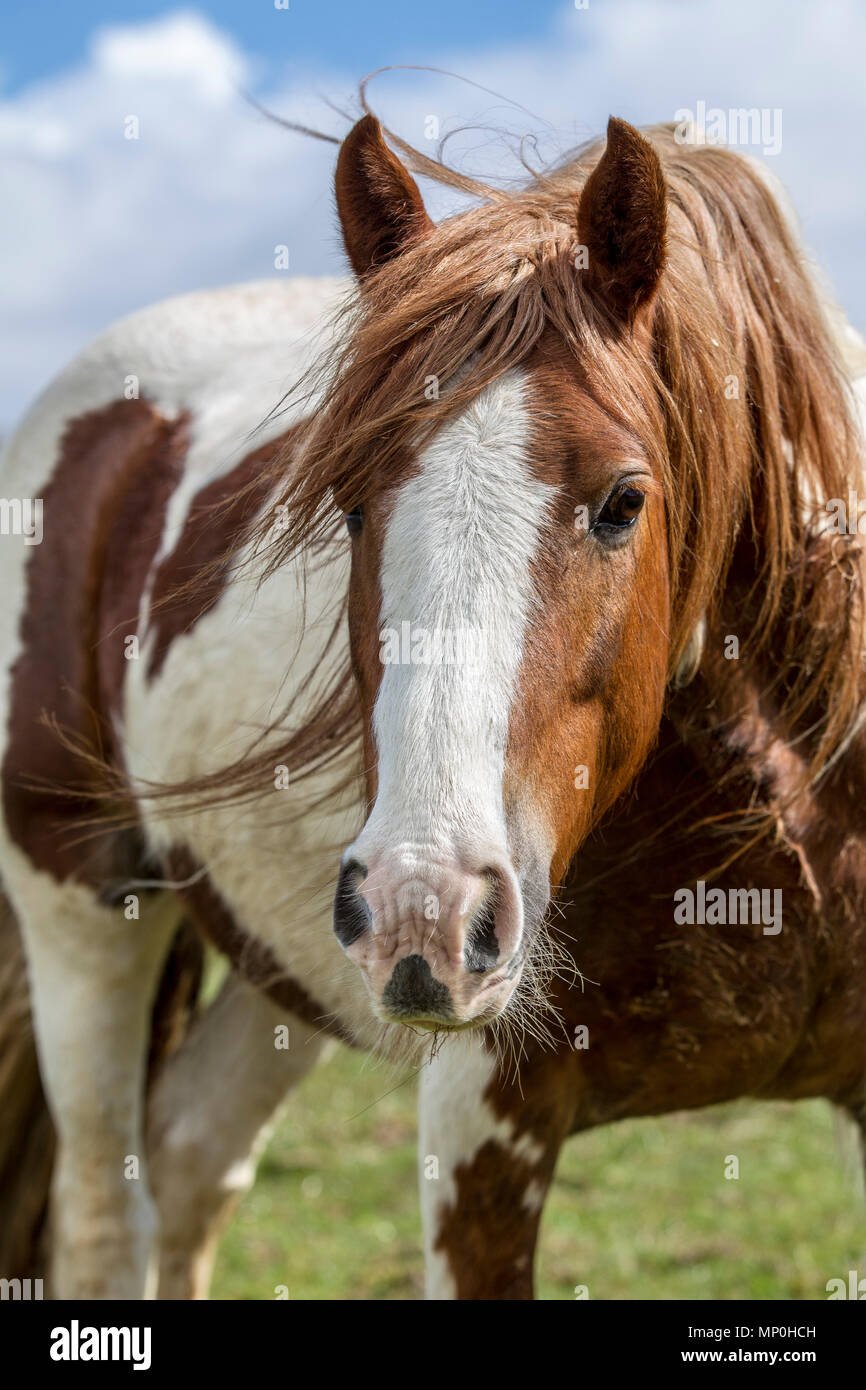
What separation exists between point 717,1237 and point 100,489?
2946 millimetres

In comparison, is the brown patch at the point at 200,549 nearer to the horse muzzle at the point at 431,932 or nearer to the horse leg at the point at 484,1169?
the horse leg at the point at 484,1169

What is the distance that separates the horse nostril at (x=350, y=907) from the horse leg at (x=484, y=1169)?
0.79 metres

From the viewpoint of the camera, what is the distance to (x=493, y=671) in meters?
1.65

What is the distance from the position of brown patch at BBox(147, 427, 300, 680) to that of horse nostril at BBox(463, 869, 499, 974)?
1.31 m

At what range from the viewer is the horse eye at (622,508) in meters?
1.79

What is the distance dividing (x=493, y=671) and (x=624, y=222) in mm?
720

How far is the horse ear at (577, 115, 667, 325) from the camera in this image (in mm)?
1886

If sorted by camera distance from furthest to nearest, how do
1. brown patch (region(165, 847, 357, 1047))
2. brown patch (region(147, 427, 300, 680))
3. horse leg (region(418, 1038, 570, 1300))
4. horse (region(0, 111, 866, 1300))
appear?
brown patch (region(165, 847, 357, 1047)), brown patch (region(147, 427, 300, 680)), horse leg (region(418, 1038, 570, 1300)), horse (region(0, 111, 866, 1300))

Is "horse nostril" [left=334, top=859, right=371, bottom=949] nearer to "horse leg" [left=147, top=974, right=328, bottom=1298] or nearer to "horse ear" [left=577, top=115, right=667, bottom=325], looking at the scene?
"horse ear" [left=577, top=115, right=667, bottom=325]

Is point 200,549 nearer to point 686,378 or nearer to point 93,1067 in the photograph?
point 686,378

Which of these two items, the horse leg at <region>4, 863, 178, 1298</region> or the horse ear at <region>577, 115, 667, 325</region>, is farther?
the horse leg at <region>4, 863, 178, 1298</region>

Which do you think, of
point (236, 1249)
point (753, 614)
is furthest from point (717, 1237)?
point (753, 614)

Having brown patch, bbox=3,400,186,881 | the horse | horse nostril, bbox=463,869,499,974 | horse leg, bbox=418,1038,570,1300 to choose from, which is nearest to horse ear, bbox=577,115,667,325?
the horse

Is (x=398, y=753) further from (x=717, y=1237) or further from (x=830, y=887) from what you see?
(x=717, y=1237)
